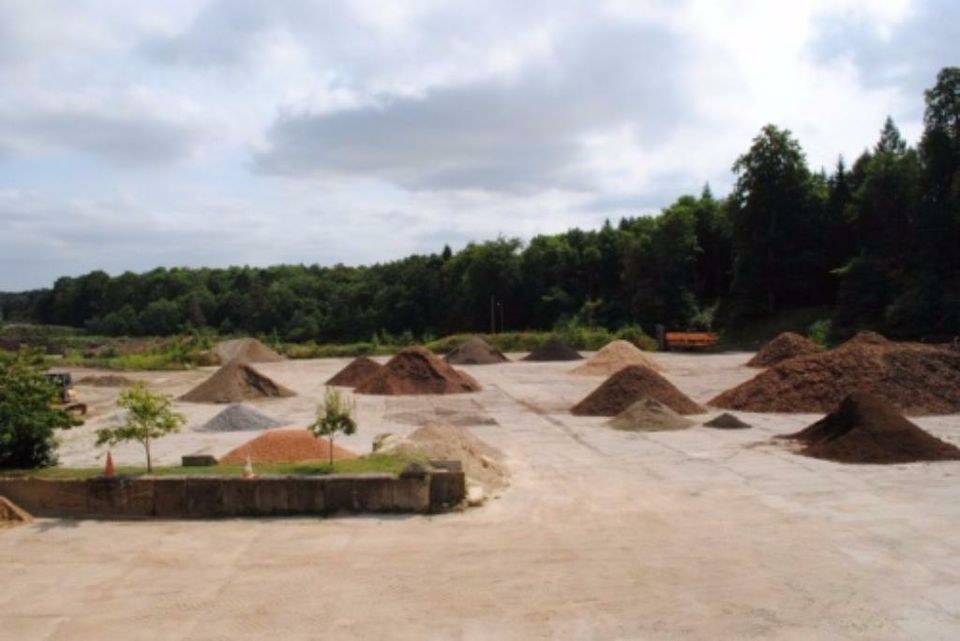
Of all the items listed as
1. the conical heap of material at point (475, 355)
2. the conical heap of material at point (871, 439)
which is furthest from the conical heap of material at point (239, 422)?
the conical heap of material at point (475, 355)

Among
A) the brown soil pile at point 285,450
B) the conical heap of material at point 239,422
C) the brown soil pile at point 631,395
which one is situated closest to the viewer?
the brown soil pile at point 285,450

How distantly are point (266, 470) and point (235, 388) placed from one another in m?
17.8

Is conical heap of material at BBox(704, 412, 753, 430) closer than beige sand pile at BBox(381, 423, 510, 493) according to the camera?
No

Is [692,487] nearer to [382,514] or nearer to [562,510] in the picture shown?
[562,510]

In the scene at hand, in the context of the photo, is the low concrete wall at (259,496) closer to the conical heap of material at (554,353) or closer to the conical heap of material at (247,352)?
the conical heap of material at (554,353)

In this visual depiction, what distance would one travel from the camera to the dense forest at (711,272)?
51.3m

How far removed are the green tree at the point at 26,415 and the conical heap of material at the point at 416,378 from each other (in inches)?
684

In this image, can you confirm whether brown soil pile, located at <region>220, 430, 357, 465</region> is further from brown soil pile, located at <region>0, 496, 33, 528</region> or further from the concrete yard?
brown soil pile, located at <region>0, 496, 33, 528</region>

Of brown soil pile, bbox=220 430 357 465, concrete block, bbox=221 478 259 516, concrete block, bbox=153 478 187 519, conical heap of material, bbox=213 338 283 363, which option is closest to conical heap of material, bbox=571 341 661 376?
conical heap of material, bbox=213 338 283 363

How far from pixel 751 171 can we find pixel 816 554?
55599 mm

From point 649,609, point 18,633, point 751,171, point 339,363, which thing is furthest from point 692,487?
point 751,171

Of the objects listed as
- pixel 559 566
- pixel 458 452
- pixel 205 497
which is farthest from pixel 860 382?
pixel 205 497

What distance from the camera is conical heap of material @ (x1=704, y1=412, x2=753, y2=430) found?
20.7 m

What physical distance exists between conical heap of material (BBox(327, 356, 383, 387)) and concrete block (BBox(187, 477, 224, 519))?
22550 millimetres
